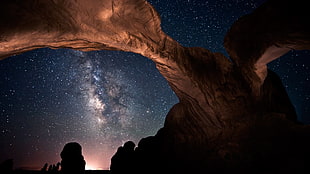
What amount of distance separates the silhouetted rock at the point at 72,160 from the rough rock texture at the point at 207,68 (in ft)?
11.0

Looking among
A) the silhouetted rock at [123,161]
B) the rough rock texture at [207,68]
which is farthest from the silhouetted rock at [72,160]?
the rough rock texture at [207,68]

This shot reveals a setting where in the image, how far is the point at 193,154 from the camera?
7426 mm

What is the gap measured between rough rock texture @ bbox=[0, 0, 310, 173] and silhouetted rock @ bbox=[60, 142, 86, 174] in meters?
3.36

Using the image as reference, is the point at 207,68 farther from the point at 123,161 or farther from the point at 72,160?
the point at 72,160

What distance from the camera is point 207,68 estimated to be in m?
6.96

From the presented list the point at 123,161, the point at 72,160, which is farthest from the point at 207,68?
the point at 72,160

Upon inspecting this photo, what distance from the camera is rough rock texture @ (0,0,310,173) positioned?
3496 millimetres

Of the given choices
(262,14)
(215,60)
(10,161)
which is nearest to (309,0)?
(262,14)

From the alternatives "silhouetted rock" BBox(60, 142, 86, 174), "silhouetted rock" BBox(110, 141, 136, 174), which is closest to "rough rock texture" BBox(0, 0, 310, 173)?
"silhouetted rock" BBox(110, 141, 136, 174)

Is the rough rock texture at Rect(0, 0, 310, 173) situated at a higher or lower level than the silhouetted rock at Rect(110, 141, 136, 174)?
higher

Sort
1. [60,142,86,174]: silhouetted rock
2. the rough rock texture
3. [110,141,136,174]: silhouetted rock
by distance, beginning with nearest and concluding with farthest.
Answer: the rough rock texture
[60,142,86,174]: silhouetted rock
[110,141,136,174]: silhouetted rock

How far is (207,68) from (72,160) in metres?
8.55

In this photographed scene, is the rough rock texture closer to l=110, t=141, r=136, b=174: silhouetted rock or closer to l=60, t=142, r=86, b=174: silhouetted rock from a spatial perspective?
l=110, t=141, r=136, b=174: silhouetted rock

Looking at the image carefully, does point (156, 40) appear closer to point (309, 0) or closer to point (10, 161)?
point (309, 0)
